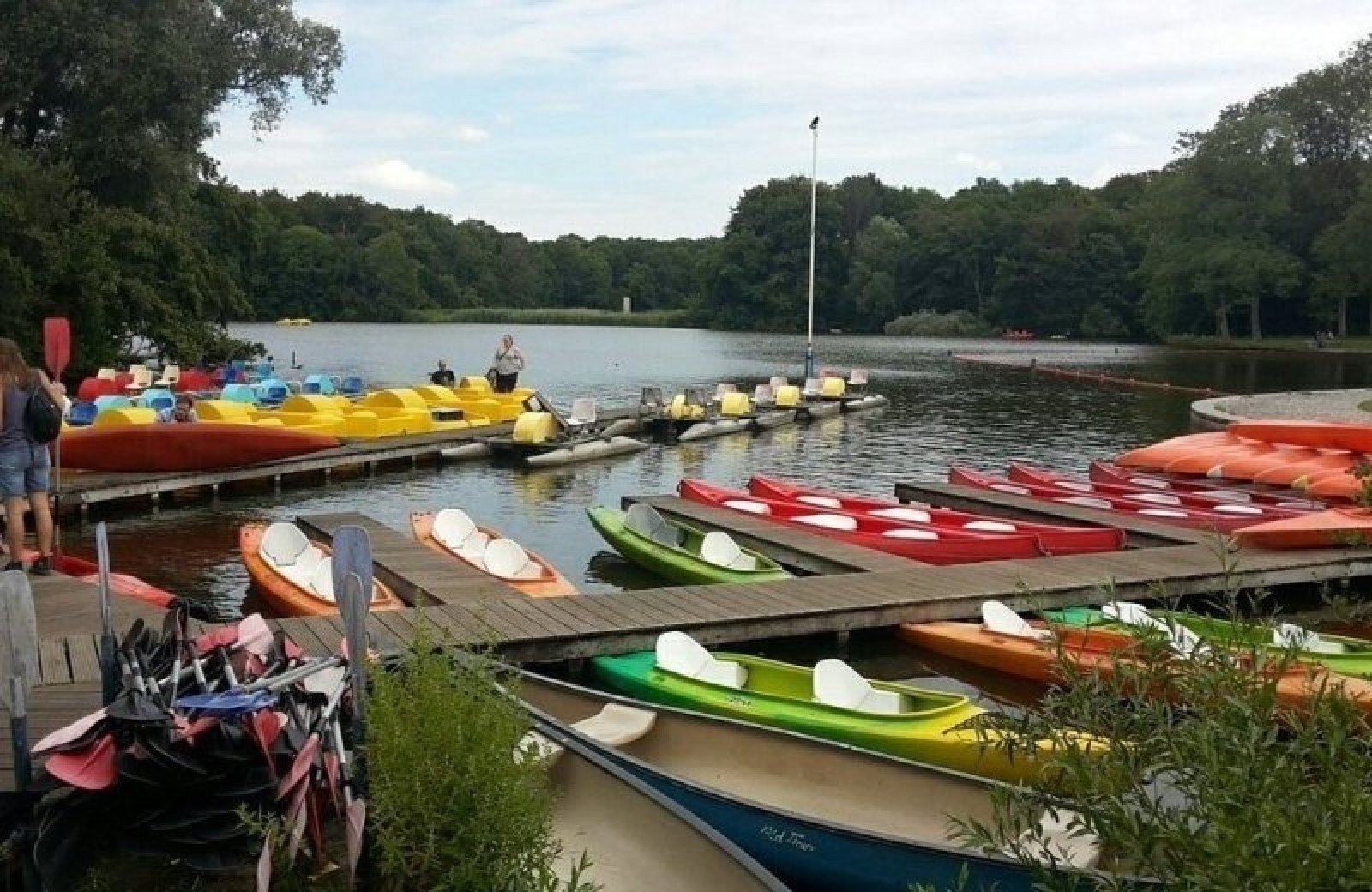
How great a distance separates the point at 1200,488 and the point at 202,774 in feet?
52.6

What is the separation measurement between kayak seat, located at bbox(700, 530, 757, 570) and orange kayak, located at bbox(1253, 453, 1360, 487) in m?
9.12

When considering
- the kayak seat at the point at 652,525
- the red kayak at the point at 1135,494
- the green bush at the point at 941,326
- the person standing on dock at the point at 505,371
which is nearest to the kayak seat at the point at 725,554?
the kayak seat at the point at 652,525

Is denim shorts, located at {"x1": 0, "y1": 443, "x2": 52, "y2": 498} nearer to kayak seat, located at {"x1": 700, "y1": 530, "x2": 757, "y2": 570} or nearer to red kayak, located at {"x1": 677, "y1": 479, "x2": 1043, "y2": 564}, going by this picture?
kayak seat, located at {"x1": 700, "y1": 530, "x2": 757, "y2": 570}

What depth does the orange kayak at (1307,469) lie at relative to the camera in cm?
1708

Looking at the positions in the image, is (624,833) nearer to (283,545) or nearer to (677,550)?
(283,545)

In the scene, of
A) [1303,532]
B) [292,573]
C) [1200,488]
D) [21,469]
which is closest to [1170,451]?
[1200,488]

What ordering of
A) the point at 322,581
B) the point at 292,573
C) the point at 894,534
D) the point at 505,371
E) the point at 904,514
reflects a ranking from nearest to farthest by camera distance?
the point at 322,581
the point at 292,573
the point at 894,534
the point at 904,514
the point at 505,371

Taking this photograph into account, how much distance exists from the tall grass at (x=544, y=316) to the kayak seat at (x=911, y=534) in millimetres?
103568

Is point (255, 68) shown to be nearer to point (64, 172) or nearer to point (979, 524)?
point (64, 172)

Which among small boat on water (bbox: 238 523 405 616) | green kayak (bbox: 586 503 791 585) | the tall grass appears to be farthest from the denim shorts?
the tall grass

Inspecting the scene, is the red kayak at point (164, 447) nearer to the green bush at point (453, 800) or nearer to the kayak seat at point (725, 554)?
the kayak seat at point (725, 554)

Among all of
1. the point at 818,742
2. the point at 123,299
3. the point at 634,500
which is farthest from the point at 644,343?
the point at 818,742

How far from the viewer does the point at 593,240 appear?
14212 cm

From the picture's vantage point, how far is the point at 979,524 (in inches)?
535
